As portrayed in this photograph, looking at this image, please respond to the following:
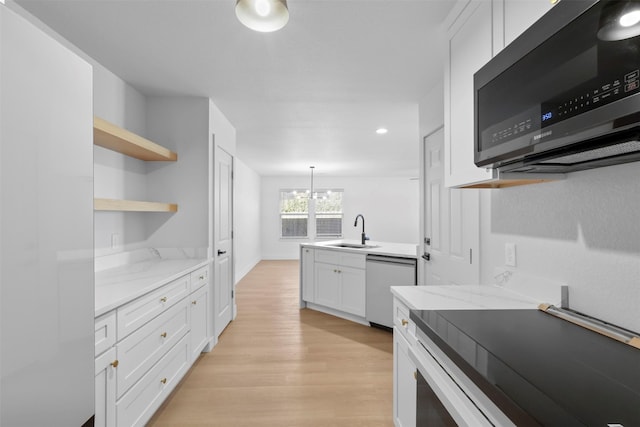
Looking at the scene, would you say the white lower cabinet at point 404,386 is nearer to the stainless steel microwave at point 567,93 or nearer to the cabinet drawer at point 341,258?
the stainless steel microwave at point 567,93

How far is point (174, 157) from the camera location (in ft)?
9.30

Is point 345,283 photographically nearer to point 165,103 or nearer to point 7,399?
point 165,103

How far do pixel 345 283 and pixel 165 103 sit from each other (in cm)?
283

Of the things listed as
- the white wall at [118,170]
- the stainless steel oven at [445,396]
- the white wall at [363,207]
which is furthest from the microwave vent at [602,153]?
the white wall at [363,207]

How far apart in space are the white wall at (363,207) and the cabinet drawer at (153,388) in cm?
633

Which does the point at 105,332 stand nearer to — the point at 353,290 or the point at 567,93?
the point at 567,93

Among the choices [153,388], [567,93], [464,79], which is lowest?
[153,388]

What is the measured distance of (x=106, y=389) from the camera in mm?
1447

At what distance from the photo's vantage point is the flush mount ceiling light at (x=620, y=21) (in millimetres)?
616

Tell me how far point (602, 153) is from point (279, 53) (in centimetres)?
192

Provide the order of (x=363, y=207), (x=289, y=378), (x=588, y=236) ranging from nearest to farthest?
1. (x=588, y=236)
2. (x=289, y=378)
3. (x=363, y=207)

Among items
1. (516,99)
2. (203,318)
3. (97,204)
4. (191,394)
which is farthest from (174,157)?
(516,99)

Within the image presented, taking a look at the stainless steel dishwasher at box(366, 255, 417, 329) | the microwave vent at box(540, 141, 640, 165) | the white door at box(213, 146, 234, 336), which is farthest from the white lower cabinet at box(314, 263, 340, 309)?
the microwave vent at box(540, 141, 640, 165)

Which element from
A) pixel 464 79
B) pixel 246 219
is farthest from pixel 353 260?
pixel 246 219
